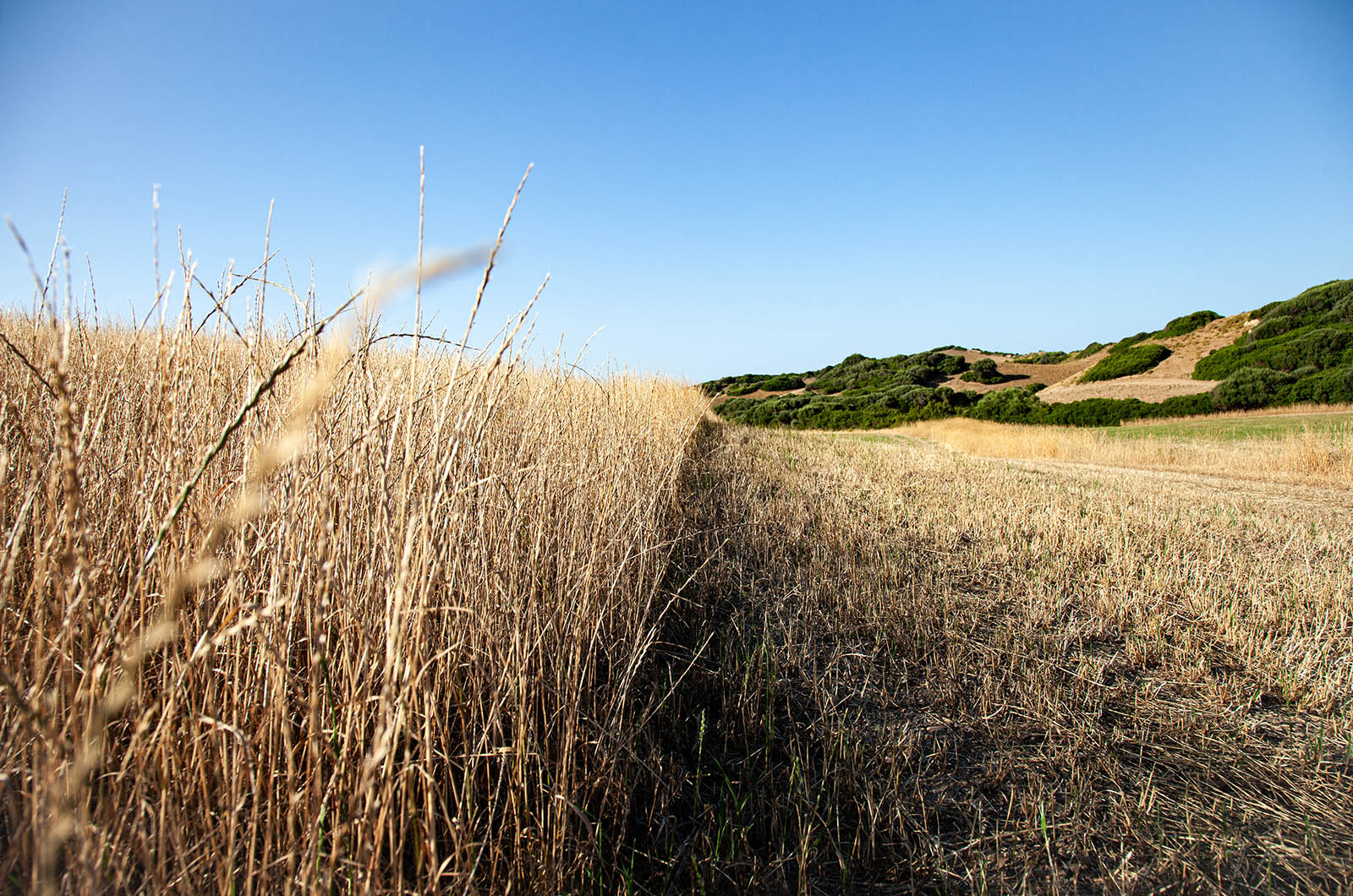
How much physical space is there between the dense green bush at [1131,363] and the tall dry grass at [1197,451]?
26.5 feet

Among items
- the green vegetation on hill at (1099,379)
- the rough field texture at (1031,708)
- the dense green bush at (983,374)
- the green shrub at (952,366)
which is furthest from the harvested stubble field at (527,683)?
the green shrub at (952,366)

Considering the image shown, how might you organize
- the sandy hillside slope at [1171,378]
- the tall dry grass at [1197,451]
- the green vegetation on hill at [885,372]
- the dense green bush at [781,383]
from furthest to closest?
1. the dense green bush at [781,383]
2. the green vegetation on hill at [885,372]
3. the sandy hillside slope at [1171,378]
4. the tall dry grass at [1197,451]

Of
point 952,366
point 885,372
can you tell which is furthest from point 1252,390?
point 885,372

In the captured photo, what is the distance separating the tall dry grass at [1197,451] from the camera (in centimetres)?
676

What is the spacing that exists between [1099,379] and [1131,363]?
113cm

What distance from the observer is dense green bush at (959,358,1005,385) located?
22.7 meters

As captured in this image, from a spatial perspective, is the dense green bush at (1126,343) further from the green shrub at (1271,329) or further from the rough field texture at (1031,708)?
the rough field texture at (1031,708)

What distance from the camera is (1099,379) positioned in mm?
19422

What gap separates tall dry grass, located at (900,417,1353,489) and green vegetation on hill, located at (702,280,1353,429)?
3512 millimetres

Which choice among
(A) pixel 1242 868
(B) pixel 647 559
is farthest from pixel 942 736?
(B) pixel 647 559

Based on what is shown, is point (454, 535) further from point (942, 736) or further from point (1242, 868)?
point (1242, 868)

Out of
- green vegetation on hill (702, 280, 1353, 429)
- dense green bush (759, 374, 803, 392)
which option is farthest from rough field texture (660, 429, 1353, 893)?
dense green bush (759, 374, 803, 392)

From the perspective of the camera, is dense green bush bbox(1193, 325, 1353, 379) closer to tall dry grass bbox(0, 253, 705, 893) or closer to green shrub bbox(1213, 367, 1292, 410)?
green shrub bbox(1213, 367, 1292, 410)

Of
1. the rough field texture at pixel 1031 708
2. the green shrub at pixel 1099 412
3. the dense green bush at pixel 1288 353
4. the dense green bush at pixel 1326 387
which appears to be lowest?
the rough field texture at pixel 1031 708
